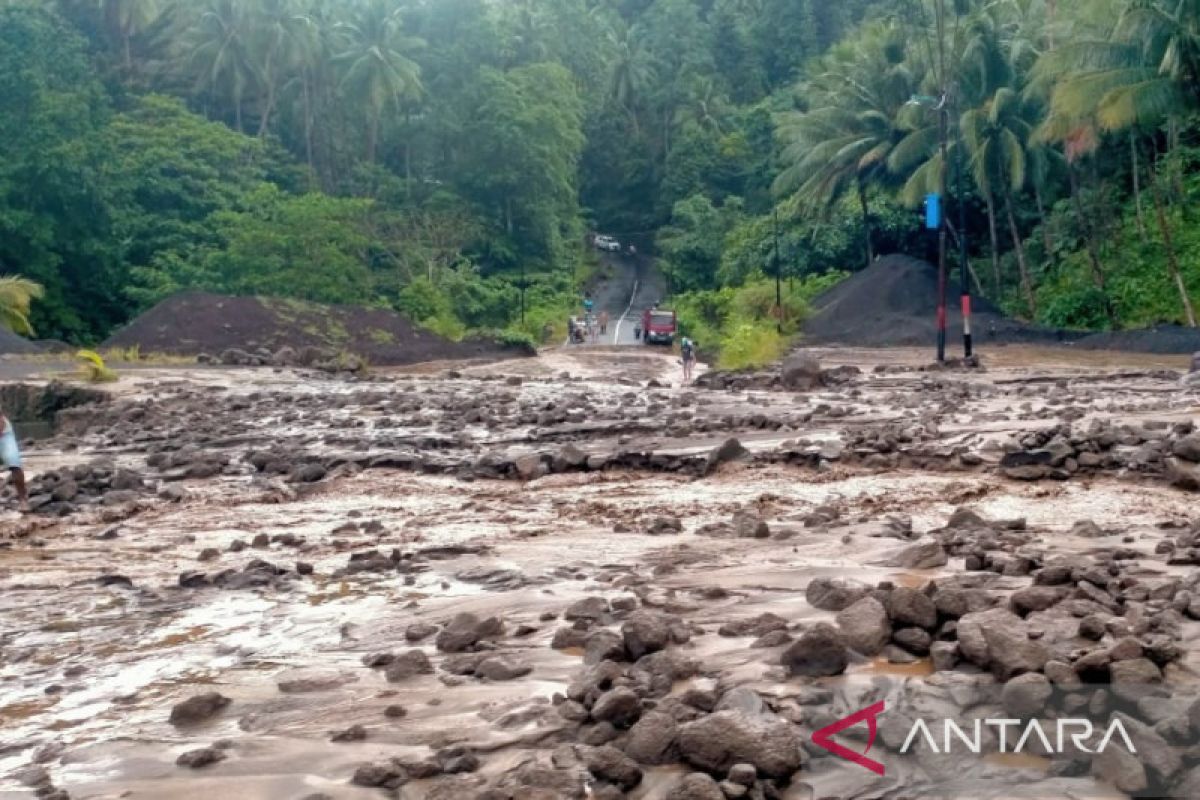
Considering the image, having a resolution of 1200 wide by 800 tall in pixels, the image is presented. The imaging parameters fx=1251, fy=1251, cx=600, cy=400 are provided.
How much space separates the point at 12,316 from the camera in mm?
38375

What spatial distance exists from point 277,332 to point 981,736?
3669 centimetres

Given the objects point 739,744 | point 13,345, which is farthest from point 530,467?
point 13,345

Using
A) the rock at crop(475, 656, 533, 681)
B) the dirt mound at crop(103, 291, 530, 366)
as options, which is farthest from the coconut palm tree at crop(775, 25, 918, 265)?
the rock at crop(475, 656, 533, 681)

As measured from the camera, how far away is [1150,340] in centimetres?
3092

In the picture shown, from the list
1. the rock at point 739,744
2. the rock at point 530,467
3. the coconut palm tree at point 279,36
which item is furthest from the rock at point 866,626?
the coconut palm tree at point 279,36

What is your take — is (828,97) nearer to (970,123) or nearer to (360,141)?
(970,123)

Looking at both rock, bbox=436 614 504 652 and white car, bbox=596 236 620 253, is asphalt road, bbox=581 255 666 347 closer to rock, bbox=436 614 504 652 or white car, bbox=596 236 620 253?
white car, bbox=596 236 620 253

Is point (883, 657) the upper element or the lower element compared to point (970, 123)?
lower

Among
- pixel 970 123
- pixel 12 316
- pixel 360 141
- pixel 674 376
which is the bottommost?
pixel 674 376

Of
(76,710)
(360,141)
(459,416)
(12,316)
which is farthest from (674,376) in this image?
(360,141)

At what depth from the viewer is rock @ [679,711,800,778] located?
4039mm

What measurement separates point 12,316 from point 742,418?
2986 cm

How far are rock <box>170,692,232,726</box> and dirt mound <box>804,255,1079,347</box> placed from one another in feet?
110

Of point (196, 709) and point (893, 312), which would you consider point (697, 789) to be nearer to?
point (196, 709)
